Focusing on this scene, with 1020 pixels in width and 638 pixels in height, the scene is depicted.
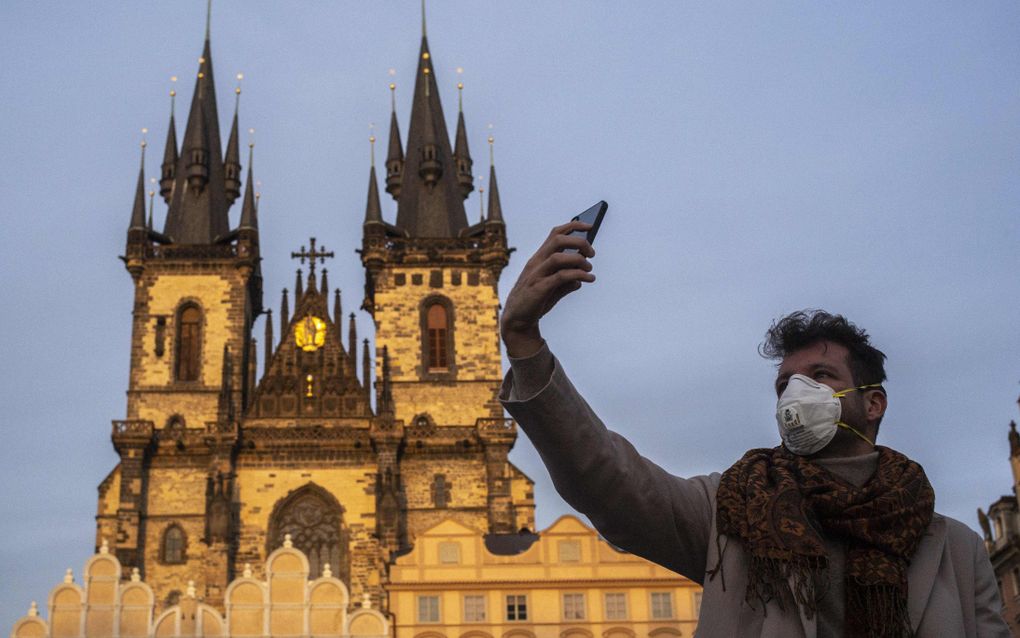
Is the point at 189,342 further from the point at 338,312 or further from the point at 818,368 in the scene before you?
the point at 818,368

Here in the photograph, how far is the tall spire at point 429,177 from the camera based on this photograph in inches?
1813

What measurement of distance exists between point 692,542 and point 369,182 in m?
44.6

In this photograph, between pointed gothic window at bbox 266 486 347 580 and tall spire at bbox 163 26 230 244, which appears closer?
pointed gothic window at bbox 266 486 347 580

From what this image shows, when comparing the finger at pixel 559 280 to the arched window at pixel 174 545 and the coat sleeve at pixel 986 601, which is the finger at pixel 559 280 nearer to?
the coat sleeve at pixel 986 601

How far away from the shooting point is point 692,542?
314cm

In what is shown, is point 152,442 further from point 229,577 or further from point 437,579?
point 437,579

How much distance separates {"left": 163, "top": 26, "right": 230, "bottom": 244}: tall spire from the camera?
45.2 m

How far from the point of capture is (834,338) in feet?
10.6

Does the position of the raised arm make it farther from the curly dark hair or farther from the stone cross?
the stone cross

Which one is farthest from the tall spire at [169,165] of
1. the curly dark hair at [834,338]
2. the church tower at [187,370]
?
the curly dark hair at [834,338]

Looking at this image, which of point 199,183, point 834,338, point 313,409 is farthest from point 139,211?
point 834,338

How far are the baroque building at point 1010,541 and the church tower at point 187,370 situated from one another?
19.4 metres

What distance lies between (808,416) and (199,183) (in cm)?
4520

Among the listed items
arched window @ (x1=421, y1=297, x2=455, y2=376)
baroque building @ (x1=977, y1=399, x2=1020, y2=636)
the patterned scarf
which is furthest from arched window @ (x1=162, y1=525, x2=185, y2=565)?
the patterned scarf
